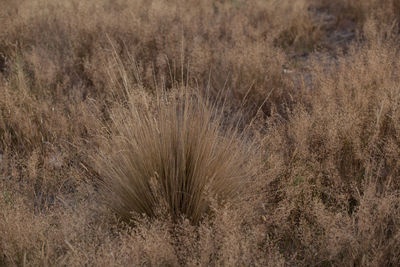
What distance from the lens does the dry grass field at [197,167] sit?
6.24 feet

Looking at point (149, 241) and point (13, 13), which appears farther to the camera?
point (13, 13)

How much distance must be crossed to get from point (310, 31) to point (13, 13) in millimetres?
4293

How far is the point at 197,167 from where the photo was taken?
2195 millimetres

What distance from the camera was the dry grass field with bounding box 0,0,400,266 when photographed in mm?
1902

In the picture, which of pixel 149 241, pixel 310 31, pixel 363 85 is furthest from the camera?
pixel 310 31

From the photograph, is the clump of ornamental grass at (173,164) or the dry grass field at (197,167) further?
the clump of ornamental grass at (173,164)

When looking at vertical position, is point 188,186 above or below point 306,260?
above

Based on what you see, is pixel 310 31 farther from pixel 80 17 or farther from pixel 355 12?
pixel 80 17

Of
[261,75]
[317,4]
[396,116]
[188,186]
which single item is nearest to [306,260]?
[188,186]

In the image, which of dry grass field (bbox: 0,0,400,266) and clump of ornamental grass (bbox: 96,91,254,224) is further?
clump of ornamental grass (bbox: 96,91,254,224)

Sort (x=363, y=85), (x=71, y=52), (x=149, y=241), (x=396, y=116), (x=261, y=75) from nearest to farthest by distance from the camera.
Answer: (x=149, y=241), (x=396, y=116), (x=363, y=85), (x=261, y=75), (x=71, y=52)

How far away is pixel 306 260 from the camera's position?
1.96 meters

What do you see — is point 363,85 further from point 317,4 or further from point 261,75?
point 317,4

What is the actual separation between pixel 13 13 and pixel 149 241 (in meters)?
5.33
